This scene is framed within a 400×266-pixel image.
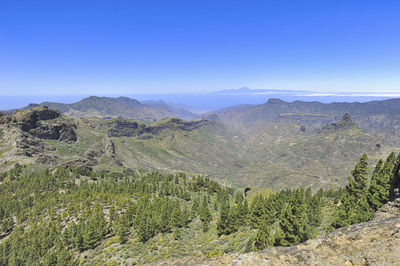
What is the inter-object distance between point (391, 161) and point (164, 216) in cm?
7125

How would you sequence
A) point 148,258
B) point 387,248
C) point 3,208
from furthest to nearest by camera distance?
1. point 3,208
2. point 148,258
3. point 387,248

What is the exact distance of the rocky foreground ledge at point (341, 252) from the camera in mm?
12031

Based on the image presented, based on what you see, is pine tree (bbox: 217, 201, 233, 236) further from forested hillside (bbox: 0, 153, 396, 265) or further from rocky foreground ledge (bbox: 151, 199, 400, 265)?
rocky foreground ledge (bbox: 151, 199, 400, 265)

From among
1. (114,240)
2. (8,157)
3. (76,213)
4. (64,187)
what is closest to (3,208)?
(64,187)

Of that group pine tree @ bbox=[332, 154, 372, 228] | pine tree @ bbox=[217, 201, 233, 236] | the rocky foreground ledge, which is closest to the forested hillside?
pine tree @ bbox=[332, 154, 372, 228]

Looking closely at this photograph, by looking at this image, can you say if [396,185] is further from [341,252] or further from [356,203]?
[356,203]

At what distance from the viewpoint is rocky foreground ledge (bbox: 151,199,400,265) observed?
1203 centimetres

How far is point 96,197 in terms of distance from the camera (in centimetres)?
10869

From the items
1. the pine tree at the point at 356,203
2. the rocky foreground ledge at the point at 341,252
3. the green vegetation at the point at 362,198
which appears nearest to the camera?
the rocky foreground ledge at the point at 341,252

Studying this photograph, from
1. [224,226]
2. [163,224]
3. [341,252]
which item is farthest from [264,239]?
[163,224]

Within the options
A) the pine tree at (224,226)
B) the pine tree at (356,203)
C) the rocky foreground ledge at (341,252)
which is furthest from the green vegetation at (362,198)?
the rocky foreground ledge at (341,252)

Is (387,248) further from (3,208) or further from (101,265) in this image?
(3,208)

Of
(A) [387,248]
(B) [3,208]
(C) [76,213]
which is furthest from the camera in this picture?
(B) [3,208]

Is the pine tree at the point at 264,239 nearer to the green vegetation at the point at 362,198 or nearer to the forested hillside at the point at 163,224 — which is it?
the forested hillside at the point at 163,224
